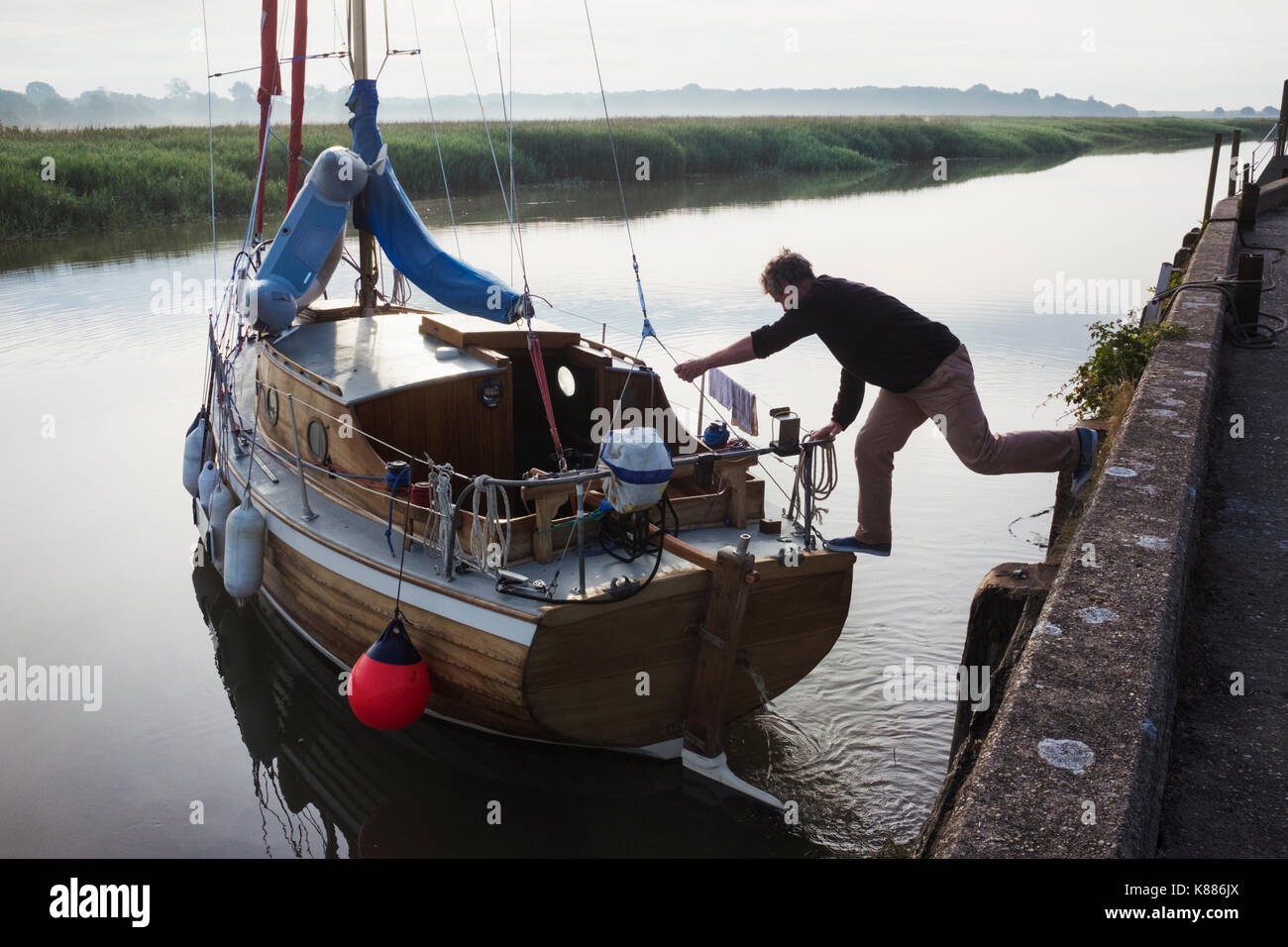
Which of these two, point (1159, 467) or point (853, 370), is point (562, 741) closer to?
point (853, 370)

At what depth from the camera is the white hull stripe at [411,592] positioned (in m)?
5.66

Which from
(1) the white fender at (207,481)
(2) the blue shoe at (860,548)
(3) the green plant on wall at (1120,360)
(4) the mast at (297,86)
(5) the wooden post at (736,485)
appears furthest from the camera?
(4) the mast at (297,86)

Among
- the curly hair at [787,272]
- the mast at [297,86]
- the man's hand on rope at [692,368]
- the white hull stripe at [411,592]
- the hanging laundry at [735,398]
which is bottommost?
the white hull stripe at [411,592]

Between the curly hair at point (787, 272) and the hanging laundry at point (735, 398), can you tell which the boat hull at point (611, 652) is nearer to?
the hanging laundry at point (735, 398)

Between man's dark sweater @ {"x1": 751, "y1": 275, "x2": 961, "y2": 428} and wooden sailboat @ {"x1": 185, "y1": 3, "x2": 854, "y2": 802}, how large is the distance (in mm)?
592

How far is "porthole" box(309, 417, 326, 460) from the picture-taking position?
7.42 metres

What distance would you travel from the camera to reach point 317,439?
752 cm

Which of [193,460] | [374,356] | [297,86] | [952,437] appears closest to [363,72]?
[297,86]

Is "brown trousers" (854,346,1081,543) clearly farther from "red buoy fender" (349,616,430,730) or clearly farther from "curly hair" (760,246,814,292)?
"red buoy fender" (349,616,430,730)

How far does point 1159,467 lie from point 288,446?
5874mm

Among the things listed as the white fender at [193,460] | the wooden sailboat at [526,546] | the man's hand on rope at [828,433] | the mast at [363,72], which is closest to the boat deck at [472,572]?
Answer: the wooden sailboat at [526,546]

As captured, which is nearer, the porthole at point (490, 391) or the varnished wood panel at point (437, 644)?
the varnished wood panel at point (437, 644)

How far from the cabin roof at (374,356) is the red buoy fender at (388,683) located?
169 centimetres
